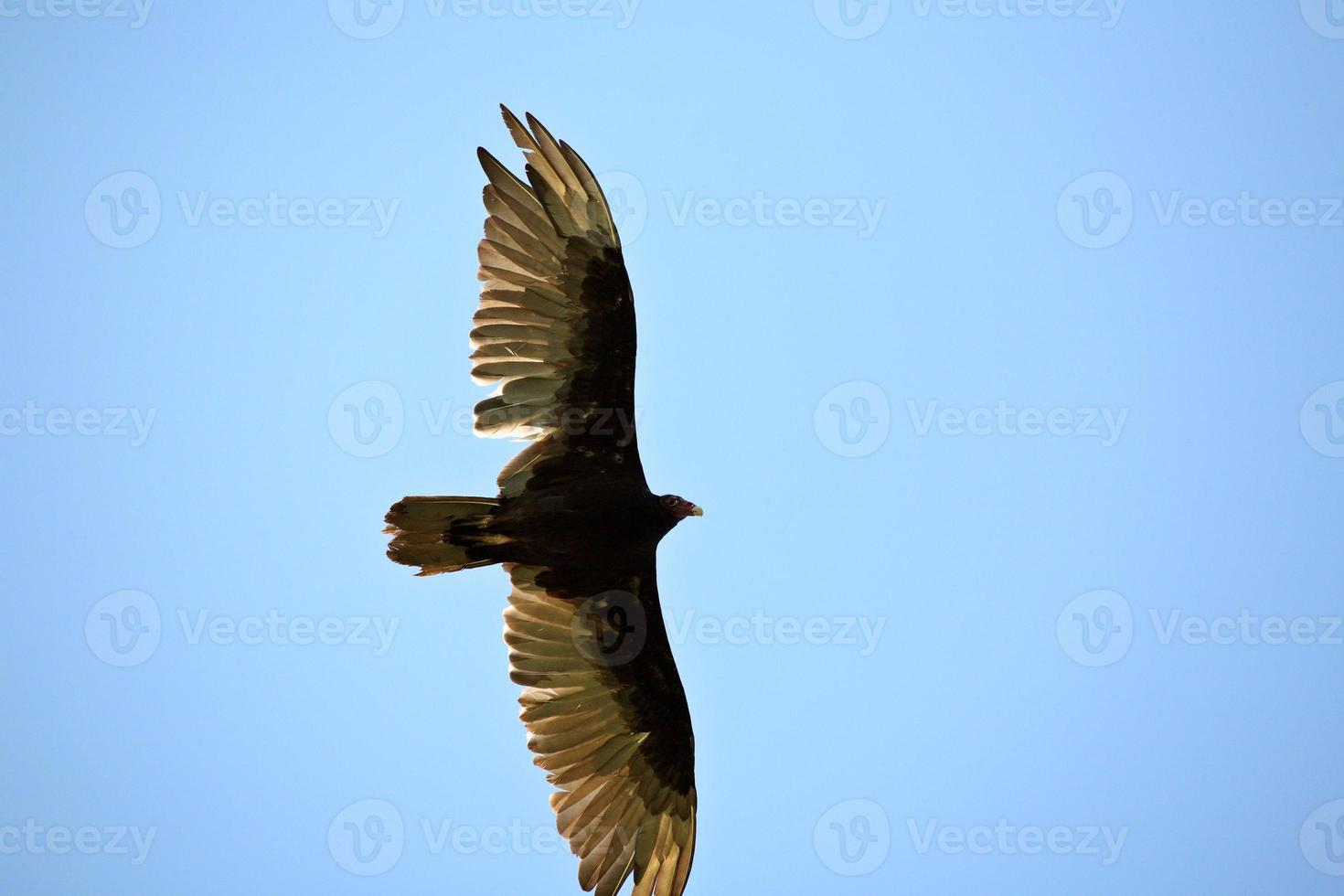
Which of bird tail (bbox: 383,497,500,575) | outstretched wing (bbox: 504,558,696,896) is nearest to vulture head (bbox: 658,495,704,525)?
outstretched wing (bbox: 504,558,696,896)

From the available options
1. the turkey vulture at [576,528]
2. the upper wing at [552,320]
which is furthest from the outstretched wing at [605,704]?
the upper wing at [552,320]

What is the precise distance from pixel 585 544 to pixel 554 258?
225cm

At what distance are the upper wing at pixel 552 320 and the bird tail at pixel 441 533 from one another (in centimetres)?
41

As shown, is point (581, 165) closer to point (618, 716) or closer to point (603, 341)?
point (603, 341)

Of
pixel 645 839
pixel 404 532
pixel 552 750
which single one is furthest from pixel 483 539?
pixel 645 839

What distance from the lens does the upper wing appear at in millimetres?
8953

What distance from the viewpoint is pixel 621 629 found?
32.8 ft

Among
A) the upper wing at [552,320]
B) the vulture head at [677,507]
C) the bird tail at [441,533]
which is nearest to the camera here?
the bird tail at [441,533]

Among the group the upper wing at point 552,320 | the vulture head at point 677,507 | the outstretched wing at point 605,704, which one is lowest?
the outstretched wing at point 605,704

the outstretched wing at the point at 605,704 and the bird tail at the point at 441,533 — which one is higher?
the bird tail at the point at 441,533

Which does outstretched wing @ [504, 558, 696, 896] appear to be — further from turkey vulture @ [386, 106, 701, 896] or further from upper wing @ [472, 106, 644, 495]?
upper wing @ [472, 106, 644, 495]

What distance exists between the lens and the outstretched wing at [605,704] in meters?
9.80

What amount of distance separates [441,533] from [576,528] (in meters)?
1.09

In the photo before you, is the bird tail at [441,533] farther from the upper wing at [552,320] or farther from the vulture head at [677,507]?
Answer: the vulture head at [677,507]
